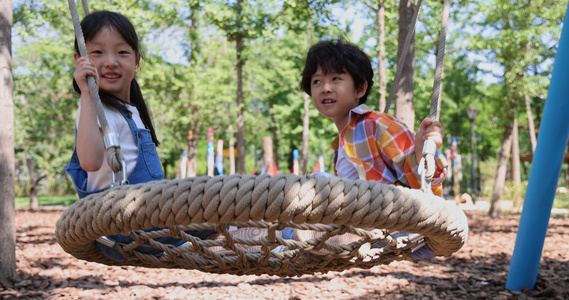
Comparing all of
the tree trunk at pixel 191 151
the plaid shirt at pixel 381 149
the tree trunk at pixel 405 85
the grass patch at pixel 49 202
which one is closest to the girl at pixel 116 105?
the plaid shirt at pixel 381 149

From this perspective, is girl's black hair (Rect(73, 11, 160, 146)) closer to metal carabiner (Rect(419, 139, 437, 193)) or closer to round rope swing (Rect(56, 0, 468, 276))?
round rope swing (Rect(56, 0, 468, 276))

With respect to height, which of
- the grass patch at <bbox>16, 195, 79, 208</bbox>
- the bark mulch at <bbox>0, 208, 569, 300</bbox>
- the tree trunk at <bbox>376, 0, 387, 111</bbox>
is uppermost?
the tree trunk at <bbox>376, 0, 387, 111</bbox>

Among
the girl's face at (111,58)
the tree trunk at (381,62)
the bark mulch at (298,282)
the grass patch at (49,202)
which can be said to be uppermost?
the tree trunk at (381,62)

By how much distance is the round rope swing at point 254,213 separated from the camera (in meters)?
1.26

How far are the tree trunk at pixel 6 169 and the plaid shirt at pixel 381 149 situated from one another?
3.25 m

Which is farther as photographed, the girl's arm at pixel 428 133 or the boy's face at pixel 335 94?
the boy's face at pixel 335 94

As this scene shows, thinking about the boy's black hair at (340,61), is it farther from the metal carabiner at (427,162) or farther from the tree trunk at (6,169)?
the tree trunk at (6,169)

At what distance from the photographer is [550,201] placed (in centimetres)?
379

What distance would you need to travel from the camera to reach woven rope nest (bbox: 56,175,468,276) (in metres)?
1.26

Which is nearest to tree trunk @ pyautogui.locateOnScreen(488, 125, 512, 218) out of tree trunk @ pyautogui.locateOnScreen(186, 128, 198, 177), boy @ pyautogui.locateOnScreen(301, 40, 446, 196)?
tree trunk @ pyautogui.locateOnScreen(186, 128, 198, 177)

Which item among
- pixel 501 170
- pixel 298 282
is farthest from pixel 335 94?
pixel 501 170

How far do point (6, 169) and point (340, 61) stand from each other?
10.7 feet

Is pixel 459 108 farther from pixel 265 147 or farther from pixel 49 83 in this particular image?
pixel 49 83

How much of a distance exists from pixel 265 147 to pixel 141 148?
18651 mm
